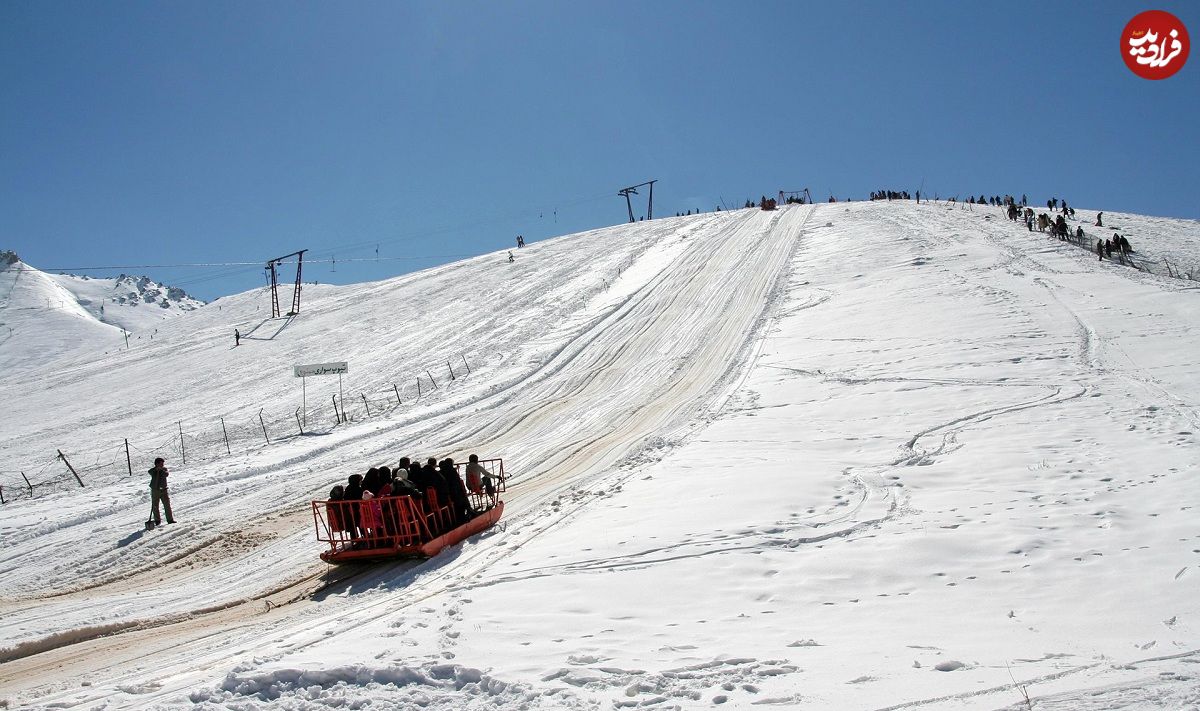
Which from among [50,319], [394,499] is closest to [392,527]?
[394,499]

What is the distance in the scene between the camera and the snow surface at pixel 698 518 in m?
6.30

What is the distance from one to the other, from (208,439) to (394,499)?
15.2 m

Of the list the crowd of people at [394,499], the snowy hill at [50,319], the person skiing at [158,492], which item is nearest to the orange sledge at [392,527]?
the crowd of people at [394,499]

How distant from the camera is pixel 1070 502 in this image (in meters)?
9.91

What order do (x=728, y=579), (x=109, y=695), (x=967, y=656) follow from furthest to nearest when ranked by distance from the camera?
1. (x=728, y=579)
2. (x=109, y=695)
3. (x=967, y=656)

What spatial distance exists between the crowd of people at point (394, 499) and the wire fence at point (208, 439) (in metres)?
11.0

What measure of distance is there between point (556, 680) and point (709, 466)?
816 cm

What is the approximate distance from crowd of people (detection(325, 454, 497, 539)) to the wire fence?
11048 millimetres

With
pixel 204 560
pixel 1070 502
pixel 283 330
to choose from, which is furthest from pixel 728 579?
pixel 283 330

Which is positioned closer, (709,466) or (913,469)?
(913,469)

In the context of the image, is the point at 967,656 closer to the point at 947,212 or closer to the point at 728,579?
the point at 728,579

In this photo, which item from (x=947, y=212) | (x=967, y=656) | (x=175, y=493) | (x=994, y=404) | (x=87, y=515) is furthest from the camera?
(x=947, y=212)

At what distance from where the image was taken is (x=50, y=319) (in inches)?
4449

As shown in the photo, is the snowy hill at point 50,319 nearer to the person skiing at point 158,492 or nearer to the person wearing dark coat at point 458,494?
the person skiing at point 158,492
